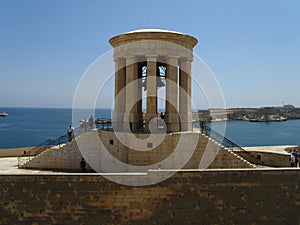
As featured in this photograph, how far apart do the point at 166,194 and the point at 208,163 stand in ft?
9.42

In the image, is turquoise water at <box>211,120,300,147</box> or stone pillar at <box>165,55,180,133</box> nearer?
stone pillar at <box>165,55,180,133</box>

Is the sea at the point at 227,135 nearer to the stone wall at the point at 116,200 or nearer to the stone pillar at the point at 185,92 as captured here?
Result: the stone pillar at the point at 185,92

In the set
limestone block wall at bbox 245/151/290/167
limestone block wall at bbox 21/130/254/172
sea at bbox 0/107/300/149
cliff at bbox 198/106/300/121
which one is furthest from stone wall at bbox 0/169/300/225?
cliff at bbox 198/106/300/121

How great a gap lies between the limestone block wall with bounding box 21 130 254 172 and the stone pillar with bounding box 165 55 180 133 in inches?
69.4

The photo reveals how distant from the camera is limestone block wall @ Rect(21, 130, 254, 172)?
39.3 feet

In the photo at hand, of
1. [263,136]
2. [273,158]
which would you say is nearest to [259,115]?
[263,136]

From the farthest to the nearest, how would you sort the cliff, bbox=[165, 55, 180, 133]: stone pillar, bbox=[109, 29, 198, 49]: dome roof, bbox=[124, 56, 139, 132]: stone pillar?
the cliff < bbox=[124, 56, 139, 132]: stone pillar < bbox=[165, 55, 180, 133]: stone pillar < bbox=[109, 29, 198, 49]: dome roof

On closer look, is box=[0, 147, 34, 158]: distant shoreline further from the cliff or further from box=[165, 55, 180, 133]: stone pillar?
the cliff

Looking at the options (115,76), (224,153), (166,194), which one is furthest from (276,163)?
(115,76)

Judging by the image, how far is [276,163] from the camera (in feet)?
42.3

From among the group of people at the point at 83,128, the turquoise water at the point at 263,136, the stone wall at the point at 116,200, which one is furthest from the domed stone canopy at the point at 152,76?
the turquoise water at the point at 263,136

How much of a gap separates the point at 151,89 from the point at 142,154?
9.99 ft

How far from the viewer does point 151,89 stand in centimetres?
1340

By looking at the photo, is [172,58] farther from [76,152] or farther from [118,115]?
[76,152]
